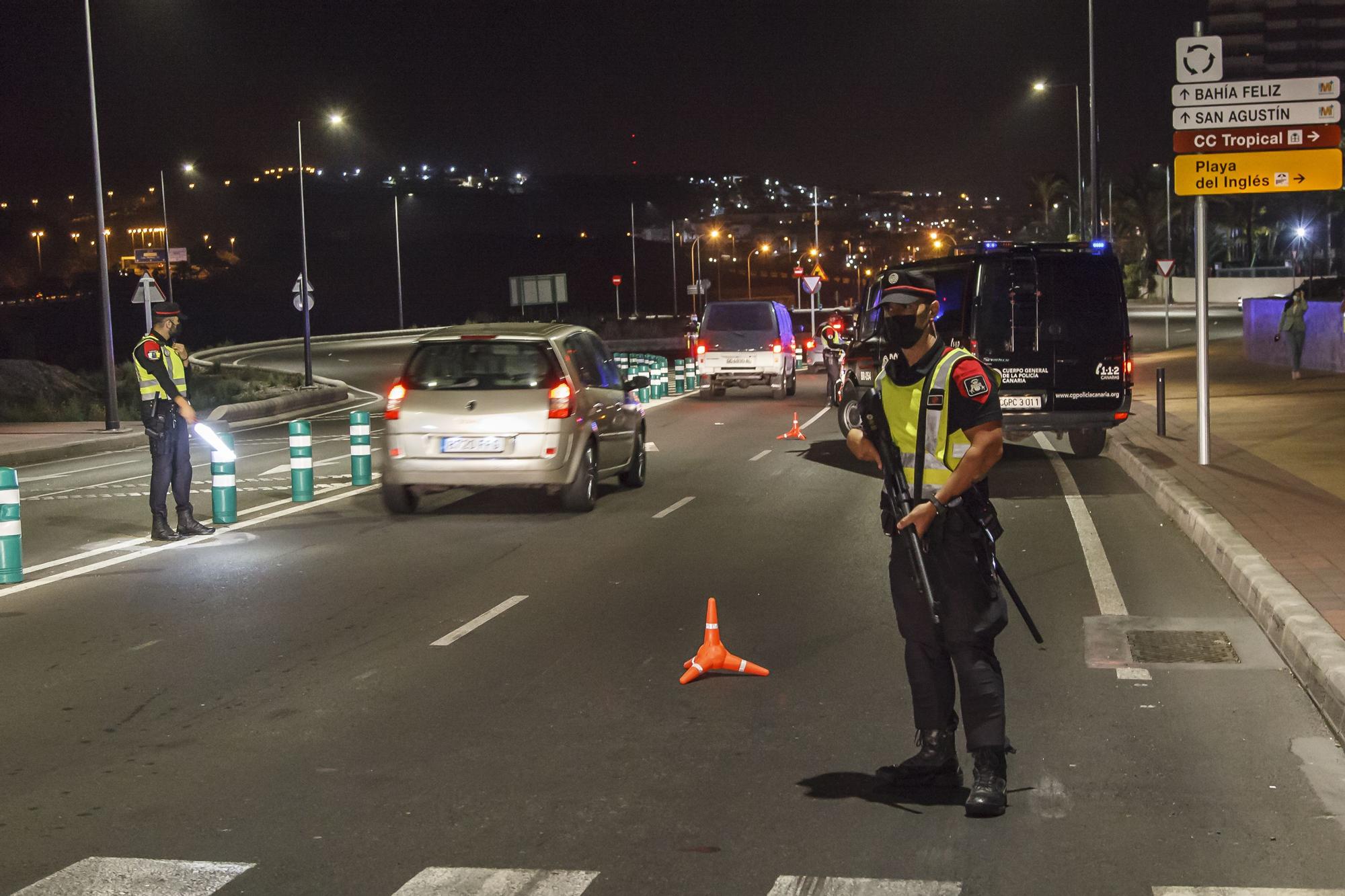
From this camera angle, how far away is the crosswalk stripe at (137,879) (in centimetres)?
491

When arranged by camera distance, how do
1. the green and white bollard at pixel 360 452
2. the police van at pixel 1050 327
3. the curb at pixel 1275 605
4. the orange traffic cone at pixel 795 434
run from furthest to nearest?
1. the orange traffic cone at pixel 795 434
2. the police van at pixel 1050 327
3. the green and white bollard at pixel 360 452
4. the curb at pixel 1275 605

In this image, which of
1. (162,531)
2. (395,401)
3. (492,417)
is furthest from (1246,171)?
(162,531)

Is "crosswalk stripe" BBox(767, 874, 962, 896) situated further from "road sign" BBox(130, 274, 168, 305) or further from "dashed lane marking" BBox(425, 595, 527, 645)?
"road sign" BBox(130, 274, 168, 305)

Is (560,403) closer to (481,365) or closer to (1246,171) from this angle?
(481,365)

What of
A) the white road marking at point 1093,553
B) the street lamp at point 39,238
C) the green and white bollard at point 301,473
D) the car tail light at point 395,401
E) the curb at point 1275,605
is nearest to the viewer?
the curb at point 1275,605

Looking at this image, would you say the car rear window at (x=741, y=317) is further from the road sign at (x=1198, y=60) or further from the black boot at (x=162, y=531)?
the black boot at (x=162, y=531)

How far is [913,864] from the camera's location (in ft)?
16.6

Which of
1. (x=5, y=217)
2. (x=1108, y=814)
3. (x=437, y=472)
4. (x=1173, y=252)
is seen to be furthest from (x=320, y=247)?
(x=1108, y=814)

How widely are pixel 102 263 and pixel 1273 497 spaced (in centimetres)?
2247

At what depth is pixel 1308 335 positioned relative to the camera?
35.5 m

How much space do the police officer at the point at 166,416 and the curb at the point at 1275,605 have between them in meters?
8.25

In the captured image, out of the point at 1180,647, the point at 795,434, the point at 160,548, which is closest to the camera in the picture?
the point at 1180,647

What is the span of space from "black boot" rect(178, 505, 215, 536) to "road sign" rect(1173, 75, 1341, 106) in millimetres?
10498

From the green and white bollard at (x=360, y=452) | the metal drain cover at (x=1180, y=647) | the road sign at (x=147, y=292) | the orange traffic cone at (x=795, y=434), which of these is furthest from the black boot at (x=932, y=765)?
the road sign at (x=147, y=292)
